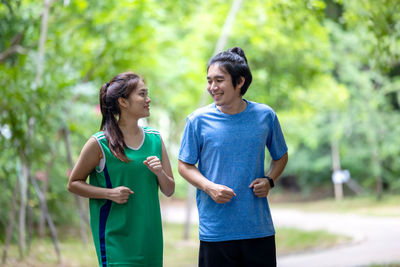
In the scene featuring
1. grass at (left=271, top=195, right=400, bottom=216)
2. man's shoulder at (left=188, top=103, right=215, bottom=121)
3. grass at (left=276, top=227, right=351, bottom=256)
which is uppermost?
man's shoulder at (left=188, top=103, right=215, bottom=121)

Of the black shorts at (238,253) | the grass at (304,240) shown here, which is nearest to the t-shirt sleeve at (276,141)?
the black shorts at (238,253)

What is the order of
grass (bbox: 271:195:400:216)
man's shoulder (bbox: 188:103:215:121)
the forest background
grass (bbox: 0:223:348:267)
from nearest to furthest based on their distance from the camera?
man's shoulder (bbox: 188:103:215:121)
the forest background
grass (bbox: 0:223:348:267)
grass (bbox: 271:195:400:216)

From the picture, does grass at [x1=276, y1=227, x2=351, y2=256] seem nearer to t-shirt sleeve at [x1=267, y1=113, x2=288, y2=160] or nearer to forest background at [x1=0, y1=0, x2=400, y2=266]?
forest background at [x1=0, y1=0, x2=400, y2=266]

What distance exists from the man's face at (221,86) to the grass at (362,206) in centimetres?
1688

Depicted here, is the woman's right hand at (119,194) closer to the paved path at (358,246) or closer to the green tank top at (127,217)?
the green tank top at (127,217)

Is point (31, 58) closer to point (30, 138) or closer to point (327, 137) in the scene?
point (30, 138)

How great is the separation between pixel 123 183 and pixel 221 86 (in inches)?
27.9

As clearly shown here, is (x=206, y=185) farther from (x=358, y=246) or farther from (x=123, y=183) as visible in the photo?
(x=358, y=246)

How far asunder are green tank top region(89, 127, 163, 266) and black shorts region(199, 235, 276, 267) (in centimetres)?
26

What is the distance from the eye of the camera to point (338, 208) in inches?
922

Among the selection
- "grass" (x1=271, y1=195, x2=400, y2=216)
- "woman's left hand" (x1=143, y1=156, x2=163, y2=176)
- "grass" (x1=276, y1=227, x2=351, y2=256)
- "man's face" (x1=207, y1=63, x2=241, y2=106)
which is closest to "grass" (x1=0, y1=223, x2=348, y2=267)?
"grass" (x1=276, y1=227, x2=351, y2=256)

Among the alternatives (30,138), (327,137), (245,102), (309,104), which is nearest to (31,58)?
(30,138)

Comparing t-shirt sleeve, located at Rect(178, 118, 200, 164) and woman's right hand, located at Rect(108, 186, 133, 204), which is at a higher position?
t-shirt sleeve, located at Rect(178, 118, 200, 164)

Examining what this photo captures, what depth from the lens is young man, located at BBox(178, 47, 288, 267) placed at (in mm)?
2844
